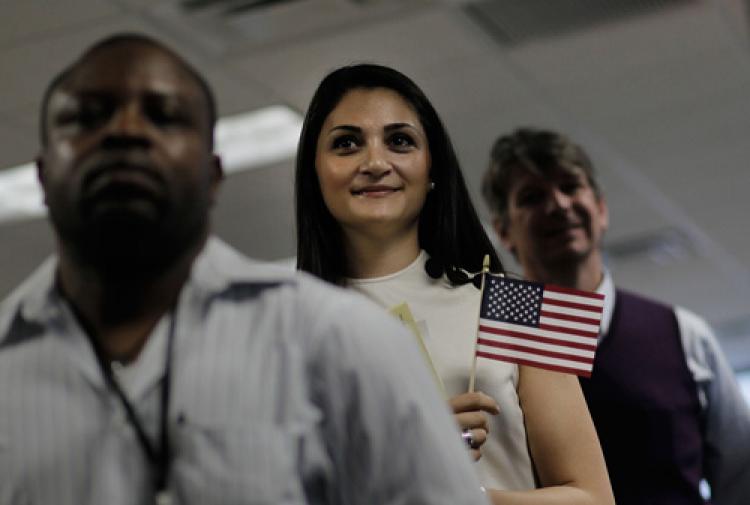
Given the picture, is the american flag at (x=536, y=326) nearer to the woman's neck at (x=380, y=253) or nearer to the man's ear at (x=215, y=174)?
the woman's neck at (x=380, y=253)

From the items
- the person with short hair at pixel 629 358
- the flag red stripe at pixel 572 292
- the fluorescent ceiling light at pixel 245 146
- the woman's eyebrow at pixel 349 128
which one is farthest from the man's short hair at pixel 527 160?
the fluorescent ceiling light at pixel 245 146

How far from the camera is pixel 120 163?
3.91 ft

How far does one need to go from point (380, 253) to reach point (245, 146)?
13.3 ft

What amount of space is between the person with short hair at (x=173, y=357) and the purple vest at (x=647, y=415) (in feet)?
4.93

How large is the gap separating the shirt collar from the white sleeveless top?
0.92 meters

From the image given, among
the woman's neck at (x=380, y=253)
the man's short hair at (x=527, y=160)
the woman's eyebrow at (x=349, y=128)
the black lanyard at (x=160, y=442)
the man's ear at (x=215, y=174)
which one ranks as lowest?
the man's short hair at (x=527, y=160)

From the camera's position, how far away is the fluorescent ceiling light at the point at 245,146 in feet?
18.7

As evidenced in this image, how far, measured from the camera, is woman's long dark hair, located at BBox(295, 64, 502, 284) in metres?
2.07

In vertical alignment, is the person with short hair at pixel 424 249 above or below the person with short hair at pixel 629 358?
above

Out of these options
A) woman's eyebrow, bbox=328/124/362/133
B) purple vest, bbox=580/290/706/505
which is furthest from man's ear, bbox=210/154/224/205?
purple vest, bbox=580/290/706/505

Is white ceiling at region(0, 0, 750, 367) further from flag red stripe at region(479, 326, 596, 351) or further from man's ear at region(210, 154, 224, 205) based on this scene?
man's ear at region(210, 154, 224, 205)

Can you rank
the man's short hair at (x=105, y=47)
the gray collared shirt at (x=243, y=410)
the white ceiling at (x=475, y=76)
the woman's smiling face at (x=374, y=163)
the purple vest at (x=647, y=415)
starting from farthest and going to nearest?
the white ceiling at (x=475, y=76) < the purple vest at (x=647, y=415) < the woman's smiling face at (x=374, y=163) < the man's short hair at (x=105, y=47) < the gray collared shirt at (x=243, y=410)

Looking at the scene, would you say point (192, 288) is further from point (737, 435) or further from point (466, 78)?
point (466, 78)

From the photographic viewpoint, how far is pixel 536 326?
2.05 meters
